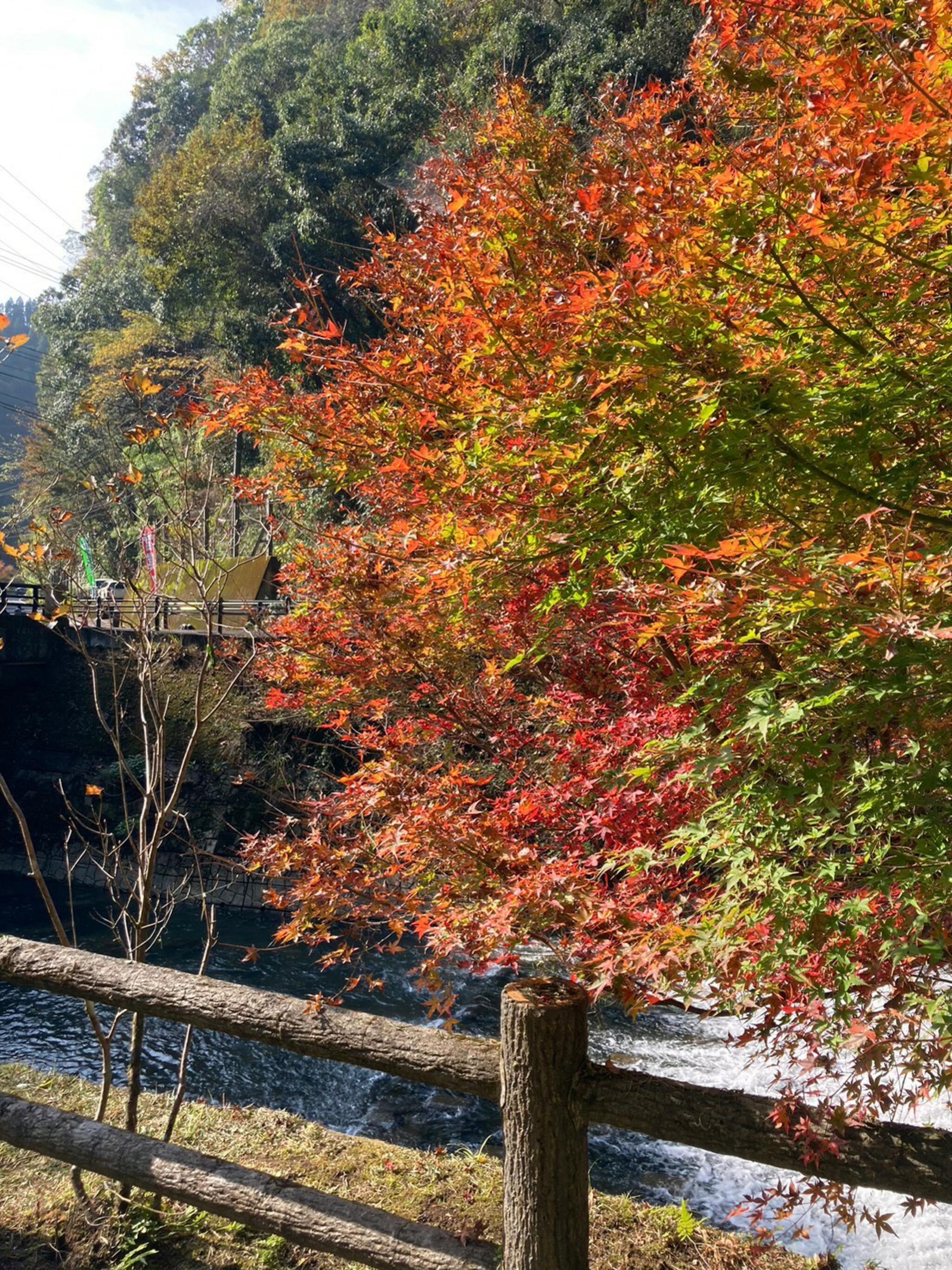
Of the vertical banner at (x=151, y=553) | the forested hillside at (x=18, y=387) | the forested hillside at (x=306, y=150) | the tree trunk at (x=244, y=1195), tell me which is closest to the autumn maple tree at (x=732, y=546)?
the tree trunk at (x=244, y=1195)

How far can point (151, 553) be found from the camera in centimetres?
1155

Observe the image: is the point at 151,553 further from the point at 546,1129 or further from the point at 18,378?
the point at 18,378

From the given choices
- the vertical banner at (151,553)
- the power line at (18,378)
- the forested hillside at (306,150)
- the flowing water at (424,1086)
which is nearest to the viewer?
the flowing water at (424,1086)

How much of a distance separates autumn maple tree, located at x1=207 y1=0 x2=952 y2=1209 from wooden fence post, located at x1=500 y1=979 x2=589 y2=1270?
10.4 inches

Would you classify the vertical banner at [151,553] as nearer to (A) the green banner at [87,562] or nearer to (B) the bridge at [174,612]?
(B) the bridge at [174,612]

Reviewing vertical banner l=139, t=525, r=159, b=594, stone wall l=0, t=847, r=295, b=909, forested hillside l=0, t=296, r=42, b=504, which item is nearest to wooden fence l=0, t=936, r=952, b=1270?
vertical banner l=139, t=525, r=159, b=594

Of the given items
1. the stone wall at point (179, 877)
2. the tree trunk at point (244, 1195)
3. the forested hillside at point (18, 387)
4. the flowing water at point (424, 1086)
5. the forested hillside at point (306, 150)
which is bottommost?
the flowing water at point (424, 1086)

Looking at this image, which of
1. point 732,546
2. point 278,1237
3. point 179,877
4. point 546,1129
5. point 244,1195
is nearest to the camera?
point 732,546

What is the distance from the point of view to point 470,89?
17.9 meters

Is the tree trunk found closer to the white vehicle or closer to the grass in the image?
the grass

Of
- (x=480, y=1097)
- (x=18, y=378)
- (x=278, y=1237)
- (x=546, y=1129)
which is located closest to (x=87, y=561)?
(x=278, y=1237)

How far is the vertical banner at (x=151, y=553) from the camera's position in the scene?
5.39 meters

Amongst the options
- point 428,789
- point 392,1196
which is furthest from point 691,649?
A: point 392,1196

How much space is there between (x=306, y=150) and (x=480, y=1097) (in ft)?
71.9
